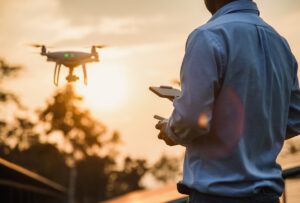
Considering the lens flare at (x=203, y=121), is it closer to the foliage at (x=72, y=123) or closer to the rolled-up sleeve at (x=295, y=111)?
the rolled-up sleeve at (x=295, y=111)

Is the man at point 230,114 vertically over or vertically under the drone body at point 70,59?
under

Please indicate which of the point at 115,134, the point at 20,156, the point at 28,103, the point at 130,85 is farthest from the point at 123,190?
the point at 130,85

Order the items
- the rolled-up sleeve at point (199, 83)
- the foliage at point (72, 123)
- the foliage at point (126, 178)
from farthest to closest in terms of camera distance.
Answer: the foliage at point (126, 178) < the foliage at point (72, 123) < the rolled-up sleeve at point (199, 83)

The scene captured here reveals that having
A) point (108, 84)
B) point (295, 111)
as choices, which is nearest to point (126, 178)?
point (108, 84)

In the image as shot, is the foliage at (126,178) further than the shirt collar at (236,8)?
Yes

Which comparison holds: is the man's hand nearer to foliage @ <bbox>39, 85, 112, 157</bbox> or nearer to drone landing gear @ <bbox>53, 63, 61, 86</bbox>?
drone landing gear @ <bbox>53, 63, 61, 86</bbox>

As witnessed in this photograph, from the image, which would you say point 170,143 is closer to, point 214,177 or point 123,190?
point 214,177

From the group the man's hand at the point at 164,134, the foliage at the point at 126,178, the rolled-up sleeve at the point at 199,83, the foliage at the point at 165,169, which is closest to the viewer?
the rolled-up sleeve at the point at 199,83

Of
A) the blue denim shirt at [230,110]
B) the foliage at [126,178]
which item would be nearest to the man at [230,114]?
the blue denim shirt at [230,110]

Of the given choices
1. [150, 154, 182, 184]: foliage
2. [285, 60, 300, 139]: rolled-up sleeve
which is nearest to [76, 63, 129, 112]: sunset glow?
[285, 60, 300, 139]: rolled-up sleeve
